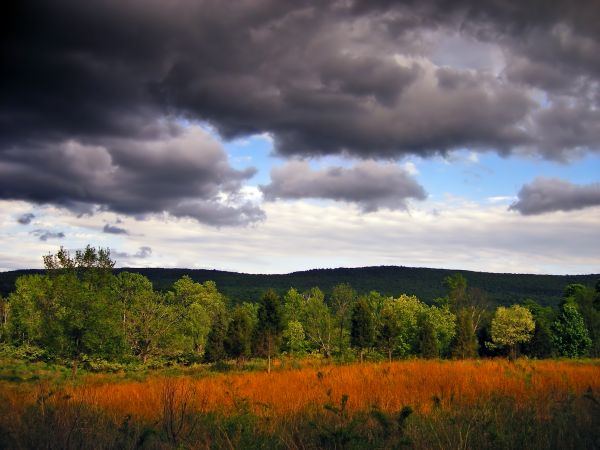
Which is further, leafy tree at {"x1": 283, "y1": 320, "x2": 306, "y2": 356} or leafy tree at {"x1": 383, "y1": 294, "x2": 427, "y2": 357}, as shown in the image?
leafy tree at {"x1": 283, "y1": 320, "x2": 306, "y2": 356}

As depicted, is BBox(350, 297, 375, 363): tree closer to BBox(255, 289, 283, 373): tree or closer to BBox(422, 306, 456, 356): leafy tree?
BBox(422, 306, 456, 356): leafy tree

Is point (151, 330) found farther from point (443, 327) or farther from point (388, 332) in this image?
point (443, 327)

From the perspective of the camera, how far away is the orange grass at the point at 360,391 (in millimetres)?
8125

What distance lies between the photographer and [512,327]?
206 ft

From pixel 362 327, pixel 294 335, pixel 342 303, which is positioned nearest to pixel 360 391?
pixel 362 327

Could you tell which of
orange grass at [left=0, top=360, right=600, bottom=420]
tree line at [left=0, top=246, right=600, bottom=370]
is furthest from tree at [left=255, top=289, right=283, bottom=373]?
orange grass at [left=0, top=360, right=600, bottom=420]

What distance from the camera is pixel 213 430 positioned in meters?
6.68

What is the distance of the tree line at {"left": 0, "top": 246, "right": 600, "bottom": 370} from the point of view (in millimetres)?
53625

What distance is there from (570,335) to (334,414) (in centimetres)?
5838

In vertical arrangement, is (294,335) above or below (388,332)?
below

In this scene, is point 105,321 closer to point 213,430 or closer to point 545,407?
point 213,430

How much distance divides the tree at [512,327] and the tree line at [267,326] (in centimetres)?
14

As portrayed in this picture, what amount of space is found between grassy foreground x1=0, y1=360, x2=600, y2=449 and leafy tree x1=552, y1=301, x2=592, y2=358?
50637mm

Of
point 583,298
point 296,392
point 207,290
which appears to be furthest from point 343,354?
point 296,392
